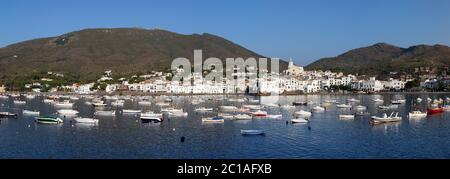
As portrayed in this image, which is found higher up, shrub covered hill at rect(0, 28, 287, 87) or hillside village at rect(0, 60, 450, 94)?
shrub covered hill at rect(0, 28, 287, 87)

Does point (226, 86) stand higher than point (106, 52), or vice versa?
point (106, 52)

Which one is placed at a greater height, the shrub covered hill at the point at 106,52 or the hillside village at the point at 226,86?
the shrub covered hill at the point at 106,52

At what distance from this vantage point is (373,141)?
1662cm

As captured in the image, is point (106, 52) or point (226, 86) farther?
point (106, 52)

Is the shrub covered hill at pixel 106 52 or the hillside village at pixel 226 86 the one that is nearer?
the hillside village at pixel 226 86

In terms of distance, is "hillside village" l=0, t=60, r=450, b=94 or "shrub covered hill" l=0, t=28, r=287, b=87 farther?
"shrub covered hill" l=0, t=28, r=287, b=87

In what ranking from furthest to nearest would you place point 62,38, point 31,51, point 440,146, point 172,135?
1. point 62,38
2. point 31,51
3. point 172,135
4. point 440,146

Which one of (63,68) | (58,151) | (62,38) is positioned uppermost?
(62,38)

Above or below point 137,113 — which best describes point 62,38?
above
